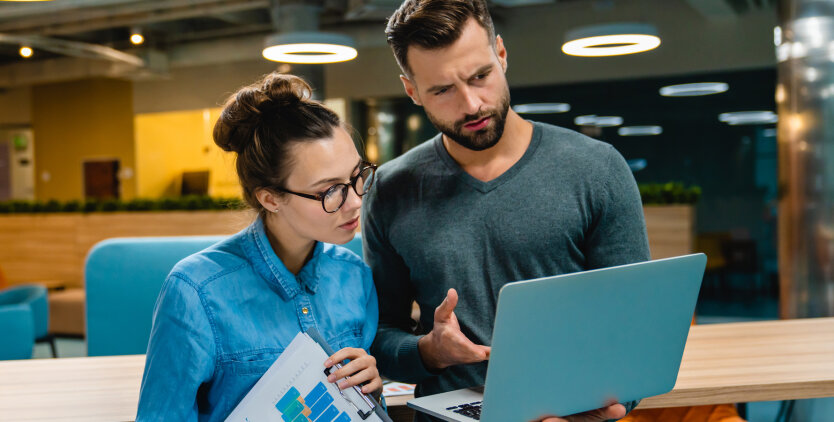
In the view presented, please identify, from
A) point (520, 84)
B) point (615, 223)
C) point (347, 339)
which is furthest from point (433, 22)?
point (520, 84)

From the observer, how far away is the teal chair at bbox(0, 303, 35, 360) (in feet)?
11.7

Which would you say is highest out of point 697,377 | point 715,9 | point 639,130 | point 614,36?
point 715,9

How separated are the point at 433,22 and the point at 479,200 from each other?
404mm

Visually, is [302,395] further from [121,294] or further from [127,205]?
[127,205]

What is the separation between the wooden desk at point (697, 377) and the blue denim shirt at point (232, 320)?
359 millimetres

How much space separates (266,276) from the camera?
1330 mm

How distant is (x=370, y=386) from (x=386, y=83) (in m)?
7.64

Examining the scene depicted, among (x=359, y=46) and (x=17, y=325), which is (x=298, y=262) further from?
(x=359, y=46)

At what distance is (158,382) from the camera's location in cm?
117

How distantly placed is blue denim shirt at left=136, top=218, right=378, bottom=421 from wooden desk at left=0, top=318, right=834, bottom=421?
1.18 ft

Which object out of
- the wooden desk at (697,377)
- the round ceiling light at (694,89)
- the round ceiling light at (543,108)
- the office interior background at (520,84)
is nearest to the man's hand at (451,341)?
the wooden desk at (697,377)

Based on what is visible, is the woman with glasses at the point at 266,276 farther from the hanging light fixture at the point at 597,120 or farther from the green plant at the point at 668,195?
the hanging light fixture at the point at 597,120

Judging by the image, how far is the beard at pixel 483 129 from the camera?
1.44m

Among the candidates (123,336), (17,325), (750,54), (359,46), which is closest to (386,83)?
(359,46)
